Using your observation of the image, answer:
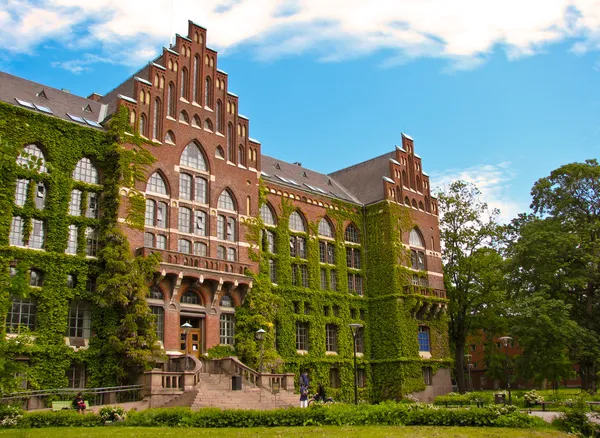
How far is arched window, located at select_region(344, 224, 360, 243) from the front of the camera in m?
54.5

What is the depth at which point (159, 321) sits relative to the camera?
38.5 meters

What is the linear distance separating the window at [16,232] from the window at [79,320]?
173 inches

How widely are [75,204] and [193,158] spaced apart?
28.6ft

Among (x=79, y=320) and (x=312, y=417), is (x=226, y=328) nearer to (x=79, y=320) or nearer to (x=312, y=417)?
(x=79, y=320)

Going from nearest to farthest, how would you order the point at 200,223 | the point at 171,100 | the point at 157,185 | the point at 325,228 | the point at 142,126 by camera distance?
1. the point at 157,185
2. the point at 142,126
3. the point at 200,223
4. the point at 171,100
5. the point at 325,228

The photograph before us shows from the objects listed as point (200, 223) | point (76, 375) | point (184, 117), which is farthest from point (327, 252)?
point (76, 375)

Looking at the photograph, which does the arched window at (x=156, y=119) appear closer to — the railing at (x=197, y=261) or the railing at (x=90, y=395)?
the railing at (x=197, y=261)

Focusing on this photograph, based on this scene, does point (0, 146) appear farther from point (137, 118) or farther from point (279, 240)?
point (279, 240)

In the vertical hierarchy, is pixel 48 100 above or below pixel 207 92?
below

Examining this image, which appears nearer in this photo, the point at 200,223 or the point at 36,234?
the point at 36,234

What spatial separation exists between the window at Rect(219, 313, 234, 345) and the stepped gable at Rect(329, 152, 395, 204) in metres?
18.8

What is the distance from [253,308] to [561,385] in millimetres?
65095

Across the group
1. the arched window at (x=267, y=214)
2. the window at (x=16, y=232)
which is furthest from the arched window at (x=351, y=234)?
the window at (x=16, y=232)

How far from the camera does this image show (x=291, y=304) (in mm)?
47500
